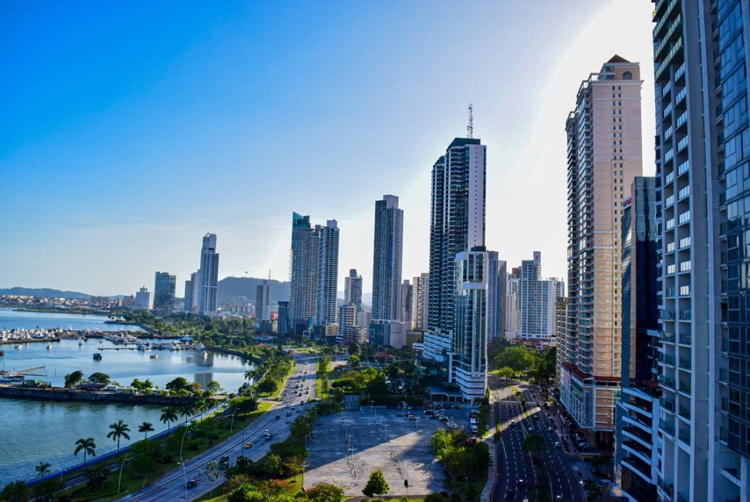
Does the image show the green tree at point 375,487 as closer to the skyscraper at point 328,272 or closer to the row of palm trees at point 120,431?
the row of palm trees at point 120,431

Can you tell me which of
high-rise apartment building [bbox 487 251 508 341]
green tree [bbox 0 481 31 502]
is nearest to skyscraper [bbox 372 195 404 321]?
high-rise apartment building [bbox 487 251 508 341]

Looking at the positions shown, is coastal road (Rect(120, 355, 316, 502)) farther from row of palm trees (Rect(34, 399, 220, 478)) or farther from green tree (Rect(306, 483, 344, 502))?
green tree (Rect(306, 483, 344, 502))

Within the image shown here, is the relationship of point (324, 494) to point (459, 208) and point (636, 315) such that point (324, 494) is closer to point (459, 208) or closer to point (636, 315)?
point (636, 315)

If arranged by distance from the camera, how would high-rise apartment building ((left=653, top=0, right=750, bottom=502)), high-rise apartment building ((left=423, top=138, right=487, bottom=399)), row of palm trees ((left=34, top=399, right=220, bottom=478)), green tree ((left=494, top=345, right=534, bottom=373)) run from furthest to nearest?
green tree ((left=494, top=345, right=534, bottom=373))
high-rise apartment building ((left=423, top=138, right=487, bottom=399))
row of palm trees ((left=34, top=399, right=220, bottom=478))
high-rise apartment building ((left=653, top=0, right=750, bottom=502))

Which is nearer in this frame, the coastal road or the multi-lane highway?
the coastal road

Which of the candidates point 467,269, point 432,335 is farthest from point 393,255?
point 467,269

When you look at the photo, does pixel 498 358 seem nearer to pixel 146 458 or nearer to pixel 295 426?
pixel 295 426

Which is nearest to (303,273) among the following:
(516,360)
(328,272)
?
(328,272)
